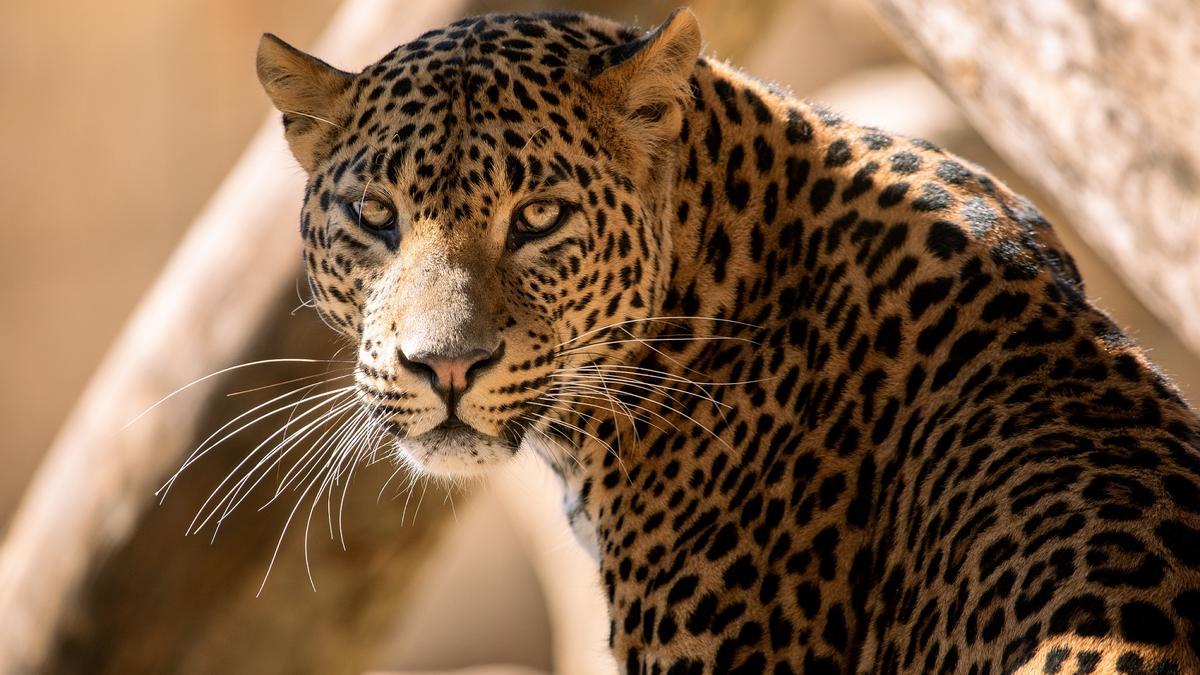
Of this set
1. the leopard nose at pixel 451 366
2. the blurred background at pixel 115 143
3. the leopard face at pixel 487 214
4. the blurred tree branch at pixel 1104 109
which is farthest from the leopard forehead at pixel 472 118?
the blurred background at pixel 115 143

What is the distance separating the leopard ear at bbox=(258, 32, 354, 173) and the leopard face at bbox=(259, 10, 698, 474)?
0.01 meters

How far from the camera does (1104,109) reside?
5086 millimetres

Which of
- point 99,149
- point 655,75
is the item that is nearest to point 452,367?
point 655,75

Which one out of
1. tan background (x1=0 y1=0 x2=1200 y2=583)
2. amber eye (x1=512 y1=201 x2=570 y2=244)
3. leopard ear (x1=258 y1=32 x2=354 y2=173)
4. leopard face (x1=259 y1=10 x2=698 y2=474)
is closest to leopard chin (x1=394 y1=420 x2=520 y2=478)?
leopard face (x1=259 y1=10 x2=698 y2=474)

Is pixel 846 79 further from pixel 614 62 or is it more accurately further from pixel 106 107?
pixel 614 62

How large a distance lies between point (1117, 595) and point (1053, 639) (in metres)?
0.16

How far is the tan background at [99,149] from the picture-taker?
16.8 metres

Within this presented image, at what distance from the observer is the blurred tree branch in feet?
15.9

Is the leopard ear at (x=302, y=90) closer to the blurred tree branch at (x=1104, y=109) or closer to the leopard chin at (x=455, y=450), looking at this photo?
the leopard chin at (x=455, y=450)

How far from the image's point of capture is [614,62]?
4004mm

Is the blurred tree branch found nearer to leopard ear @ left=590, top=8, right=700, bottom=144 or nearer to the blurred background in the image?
leopard ear @ left=590, top=8, right=700, bottom=144

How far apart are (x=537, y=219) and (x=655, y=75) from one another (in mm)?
527

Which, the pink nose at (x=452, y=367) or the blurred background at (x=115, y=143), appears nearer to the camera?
the pink nose at (x=452, y=367)

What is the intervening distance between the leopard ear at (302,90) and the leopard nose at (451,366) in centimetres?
86
